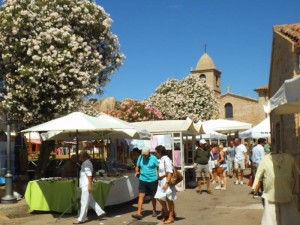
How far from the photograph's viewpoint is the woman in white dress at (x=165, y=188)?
9570mm

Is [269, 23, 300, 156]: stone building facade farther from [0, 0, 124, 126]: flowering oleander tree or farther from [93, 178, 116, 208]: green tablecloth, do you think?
[0, 0, 124, 126]: flowering oleander tree

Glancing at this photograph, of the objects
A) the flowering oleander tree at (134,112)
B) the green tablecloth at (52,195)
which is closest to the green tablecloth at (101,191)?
the green tablecloth at (52,195)

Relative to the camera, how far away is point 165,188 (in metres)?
9.52

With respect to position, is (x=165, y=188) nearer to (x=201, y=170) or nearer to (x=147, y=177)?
(x=147, y=177)

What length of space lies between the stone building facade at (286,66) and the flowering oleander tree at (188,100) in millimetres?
31135

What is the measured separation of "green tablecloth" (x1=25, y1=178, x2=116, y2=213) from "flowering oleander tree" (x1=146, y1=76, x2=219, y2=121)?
3766cm

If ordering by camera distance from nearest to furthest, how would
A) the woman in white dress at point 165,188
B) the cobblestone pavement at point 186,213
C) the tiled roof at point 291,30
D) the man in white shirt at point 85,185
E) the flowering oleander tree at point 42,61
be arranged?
the woman in white dress at point 165,188 → the man in white shirt at point 85,185 → the cobblestone pavement at point 186,213 → the flowering oleander tree at point 42,61 → the tiled roof at point 291,30

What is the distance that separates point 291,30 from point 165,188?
9128 millimetres

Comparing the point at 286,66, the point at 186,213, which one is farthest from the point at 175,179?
the point at 286,66

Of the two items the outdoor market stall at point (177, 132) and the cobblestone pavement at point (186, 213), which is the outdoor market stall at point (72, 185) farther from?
the outdoor market stall at point (177, 132)

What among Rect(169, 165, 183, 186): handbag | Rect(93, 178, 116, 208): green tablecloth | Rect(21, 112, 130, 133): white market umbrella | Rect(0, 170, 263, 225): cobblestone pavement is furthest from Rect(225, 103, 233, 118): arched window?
Rect(169, 165, 183, 186): handbag

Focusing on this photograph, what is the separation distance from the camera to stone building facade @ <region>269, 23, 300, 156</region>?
1309cm

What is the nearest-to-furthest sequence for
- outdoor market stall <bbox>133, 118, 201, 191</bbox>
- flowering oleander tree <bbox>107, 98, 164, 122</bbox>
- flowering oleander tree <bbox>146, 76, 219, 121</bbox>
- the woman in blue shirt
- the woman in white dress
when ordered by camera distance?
the woman in white dress < the woman in blue shirt < outdoor market stall <bbox>133, 118, 201, 191</bbox> < flowering oleander tree <bbox>107, 98, 164, 122</bbox> < flowering oleander tree <bbox>146, 76, 219, 121</bbox>

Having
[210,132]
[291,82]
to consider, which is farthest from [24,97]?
[210,132]
